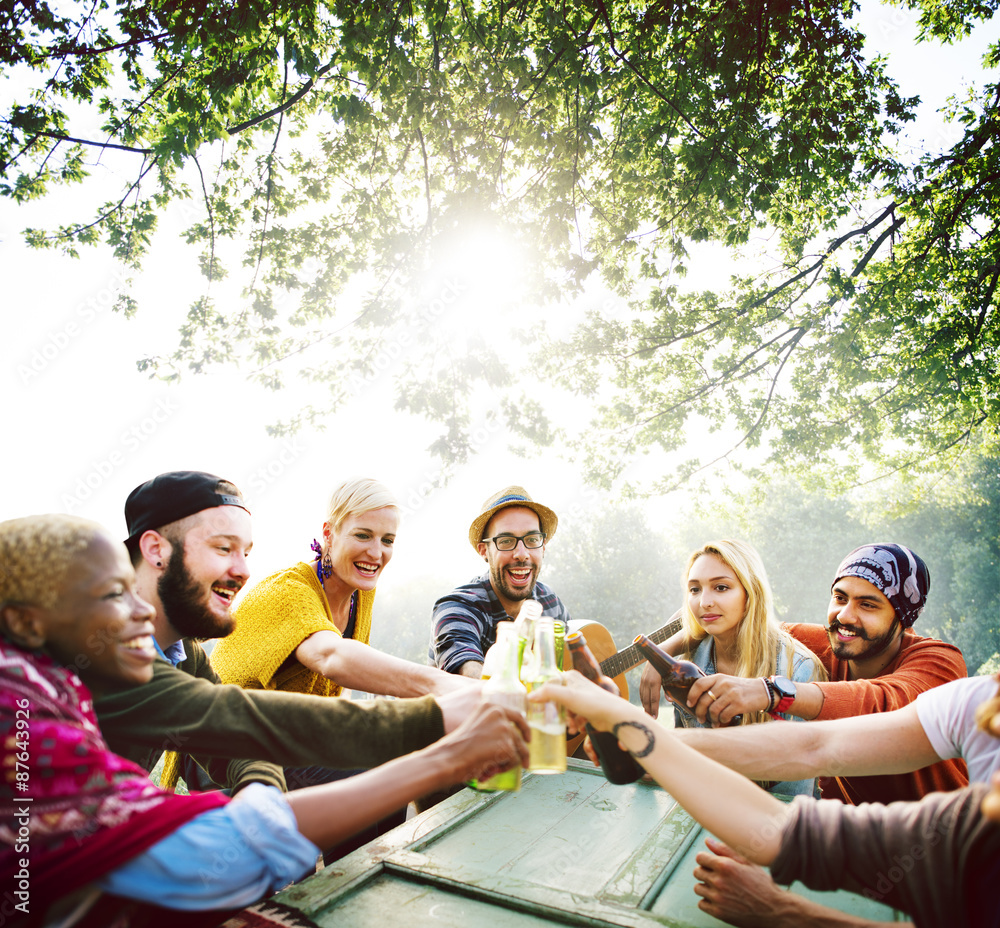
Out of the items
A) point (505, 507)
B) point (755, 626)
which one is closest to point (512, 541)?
point (505, 507)

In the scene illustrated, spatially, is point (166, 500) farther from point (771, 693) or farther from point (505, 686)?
point (771, 693)

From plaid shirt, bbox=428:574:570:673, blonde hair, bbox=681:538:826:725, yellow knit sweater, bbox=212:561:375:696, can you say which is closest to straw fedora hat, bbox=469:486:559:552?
plaid shirt, bbox=428:574:570:673

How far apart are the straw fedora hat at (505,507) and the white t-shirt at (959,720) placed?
2824 millimetres

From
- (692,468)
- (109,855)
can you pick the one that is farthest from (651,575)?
(109,855)

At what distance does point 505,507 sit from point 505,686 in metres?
2.55

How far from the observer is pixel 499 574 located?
14.4 ft

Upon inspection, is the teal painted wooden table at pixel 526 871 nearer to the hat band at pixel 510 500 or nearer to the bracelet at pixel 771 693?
the bracelet at pixel 771 693

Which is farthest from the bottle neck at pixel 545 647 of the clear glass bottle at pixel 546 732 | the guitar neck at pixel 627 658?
the guitar neck at pixel 627 658

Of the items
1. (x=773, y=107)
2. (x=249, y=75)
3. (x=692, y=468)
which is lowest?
(x=692, y=468)

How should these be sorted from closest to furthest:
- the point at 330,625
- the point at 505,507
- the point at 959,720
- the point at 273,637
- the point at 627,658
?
1. the point at 959,720
2. the point at 273,637
3. the point at 330,625
4. the point at 505,507
5. the point at 627,658

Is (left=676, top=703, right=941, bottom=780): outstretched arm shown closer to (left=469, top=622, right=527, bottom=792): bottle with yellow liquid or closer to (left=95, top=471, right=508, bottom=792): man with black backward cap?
(left=469, top=622, right=527, bottom=792): bottle with yellow liquid

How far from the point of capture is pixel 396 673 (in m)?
2.78

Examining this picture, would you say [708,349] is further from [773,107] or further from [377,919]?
[377,919]

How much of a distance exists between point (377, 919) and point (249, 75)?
20.2ft
